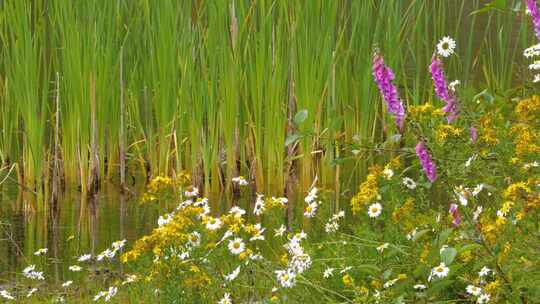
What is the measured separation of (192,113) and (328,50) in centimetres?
91

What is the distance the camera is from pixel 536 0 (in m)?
3.27

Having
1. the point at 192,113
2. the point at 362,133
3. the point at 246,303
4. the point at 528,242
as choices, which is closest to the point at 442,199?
the point at 362,133

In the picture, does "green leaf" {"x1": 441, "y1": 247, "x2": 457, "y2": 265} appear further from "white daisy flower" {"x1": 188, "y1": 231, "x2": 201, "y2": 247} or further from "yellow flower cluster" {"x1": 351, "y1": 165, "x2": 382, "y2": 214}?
"white daisy flower" {"x1": 188, "y1": 231, "x2": 201, "y2": 247}

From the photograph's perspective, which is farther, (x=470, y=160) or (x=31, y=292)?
(x=31, y=292)

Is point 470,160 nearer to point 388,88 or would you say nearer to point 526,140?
point 526,140

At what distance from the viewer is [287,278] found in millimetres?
3627

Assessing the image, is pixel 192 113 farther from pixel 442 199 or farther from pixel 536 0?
pixel 536 0

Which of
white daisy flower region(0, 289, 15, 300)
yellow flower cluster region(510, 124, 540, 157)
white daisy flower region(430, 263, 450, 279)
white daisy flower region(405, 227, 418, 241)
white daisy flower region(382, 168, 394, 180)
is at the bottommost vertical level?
white daisy flower region(0, 289, 15, 300)

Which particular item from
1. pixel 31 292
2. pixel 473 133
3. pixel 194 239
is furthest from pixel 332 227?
pixel 31 292

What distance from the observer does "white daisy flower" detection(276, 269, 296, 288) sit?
359 cm

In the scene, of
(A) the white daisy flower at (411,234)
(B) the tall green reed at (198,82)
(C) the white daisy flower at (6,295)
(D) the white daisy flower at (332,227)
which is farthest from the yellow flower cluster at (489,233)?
(B) the tall green reed at (198,82)

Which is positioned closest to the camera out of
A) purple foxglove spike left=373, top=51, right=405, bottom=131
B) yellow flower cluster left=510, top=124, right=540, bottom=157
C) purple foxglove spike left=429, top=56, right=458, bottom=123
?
purple foxglove spike left=373, top=51, right=405, bottom=131

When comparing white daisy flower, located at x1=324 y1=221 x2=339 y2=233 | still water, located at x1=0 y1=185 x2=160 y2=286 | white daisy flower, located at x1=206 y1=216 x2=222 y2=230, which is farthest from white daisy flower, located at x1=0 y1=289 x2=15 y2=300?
white daisy flower, located at x1=324 y1=221 x2=339 y2=233

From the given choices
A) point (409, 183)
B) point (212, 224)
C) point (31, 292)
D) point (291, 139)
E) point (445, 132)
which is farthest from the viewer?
point (31, 292)
